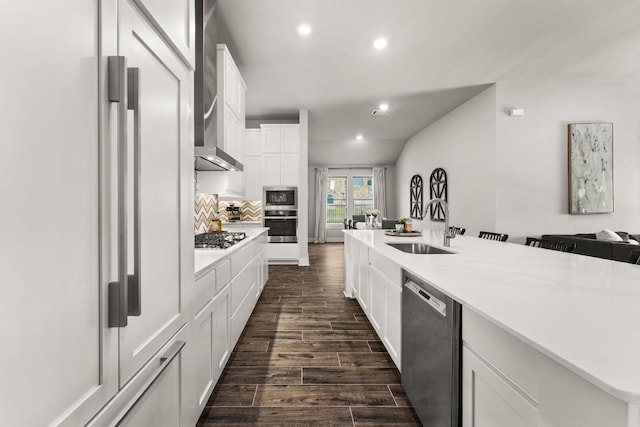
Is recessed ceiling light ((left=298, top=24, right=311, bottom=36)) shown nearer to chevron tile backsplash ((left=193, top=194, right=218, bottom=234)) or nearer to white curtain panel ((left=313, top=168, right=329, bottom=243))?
chevron tile backsplash ((left=193, top=194, right=218, bottom=234))

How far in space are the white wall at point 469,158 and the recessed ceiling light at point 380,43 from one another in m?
2.27

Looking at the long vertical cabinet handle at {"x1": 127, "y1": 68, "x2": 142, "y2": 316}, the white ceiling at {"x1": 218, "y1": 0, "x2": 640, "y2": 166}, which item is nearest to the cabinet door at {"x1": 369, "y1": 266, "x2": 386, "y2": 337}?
the long vertical cabinet handle at {"x1": 127, "y1": 68, "x2": 142, "y2": 316}

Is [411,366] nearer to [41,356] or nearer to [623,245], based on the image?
[41,356]

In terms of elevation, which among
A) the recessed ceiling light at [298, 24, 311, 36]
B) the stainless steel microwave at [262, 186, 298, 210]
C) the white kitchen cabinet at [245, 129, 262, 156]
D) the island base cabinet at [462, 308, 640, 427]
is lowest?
the island base cabinet at [462, 308, 640, 427]

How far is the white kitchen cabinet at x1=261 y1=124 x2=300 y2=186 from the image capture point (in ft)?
20.2

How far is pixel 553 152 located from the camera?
186 inches

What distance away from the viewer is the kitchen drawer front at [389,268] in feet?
6.13

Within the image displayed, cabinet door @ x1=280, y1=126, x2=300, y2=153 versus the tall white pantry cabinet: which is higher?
cabinet door @ x1=280, y1=126, x2=300, y2=153

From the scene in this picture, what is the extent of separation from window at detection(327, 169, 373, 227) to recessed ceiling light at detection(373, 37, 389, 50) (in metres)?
7.44

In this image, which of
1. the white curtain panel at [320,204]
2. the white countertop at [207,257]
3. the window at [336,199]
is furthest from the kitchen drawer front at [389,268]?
the window at [336,199]

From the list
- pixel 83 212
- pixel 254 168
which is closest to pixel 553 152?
pixel 254 168

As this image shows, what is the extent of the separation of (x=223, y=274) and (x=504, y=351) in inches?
63.5

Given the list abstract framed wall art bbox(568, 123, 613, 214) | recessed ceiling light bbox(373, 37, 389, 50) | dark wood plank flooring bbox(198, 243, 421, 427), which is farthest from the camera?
abstract framed wall art bbox(568, 123, 613, 214)

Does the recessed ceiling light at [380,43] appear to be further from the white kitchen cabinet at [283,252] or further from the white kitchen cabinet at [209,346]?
the white kitchen cabinet at [283,252]
